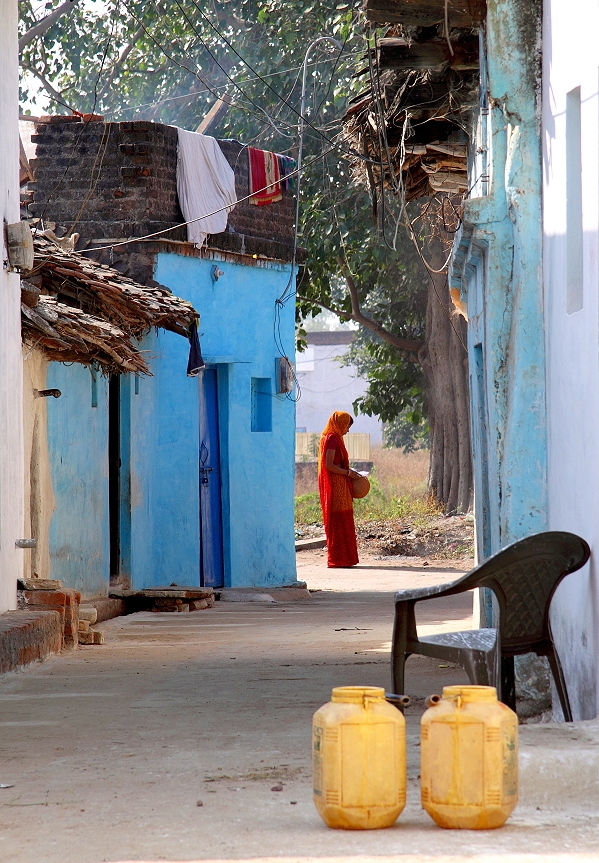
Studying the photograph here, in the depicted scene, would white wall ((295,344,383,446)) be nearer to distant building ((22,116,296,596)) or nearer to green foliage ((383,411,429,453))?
green foliage ((383,411,429,453))

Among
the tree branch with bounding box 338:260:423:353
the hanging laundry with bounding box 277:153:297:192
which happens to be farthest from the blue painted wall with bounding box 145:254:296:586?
the tree branch with bounding box 338:260:423:353

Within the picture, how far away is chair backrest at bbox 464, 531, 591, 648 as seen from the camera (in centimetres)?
413

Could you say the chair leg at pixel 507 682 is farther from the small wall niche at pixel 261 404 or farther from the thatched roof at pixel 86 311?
the small wall niche at pixel 261 404

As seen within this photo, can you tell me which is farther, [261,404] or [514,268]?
[261,404]

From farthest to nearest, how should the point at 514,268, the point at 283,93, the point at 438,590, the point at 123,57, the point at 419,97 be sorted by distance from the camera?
the point at 123,57
the point at 283,93
the point at 419,97
the point at 514,268
the point at 438,590

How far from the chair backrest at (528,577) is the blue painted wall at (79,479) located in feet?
20.0

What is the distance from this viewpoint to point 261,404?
13.3 meters

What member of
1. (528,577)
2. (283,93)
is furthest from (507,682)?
(283,93)

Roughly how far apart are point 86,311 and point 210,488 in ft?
12.0

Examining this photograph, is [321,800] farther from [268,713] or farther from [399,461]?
[399,461]

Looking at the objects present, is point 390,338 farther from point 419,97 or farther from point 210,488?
point 419,97

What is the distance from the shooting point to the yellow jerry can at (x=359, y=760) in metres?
3.02

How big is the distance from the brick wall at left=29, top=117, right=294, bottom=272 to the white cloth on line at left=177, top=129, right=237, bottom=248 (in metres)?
0.09

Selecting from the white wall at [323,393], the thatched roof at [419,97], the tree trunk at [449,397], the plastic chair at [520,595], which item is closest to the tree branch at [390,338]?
the tree trunk at [449,397]
